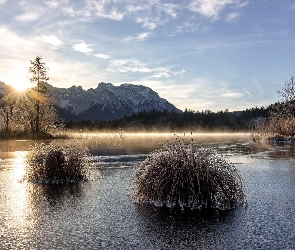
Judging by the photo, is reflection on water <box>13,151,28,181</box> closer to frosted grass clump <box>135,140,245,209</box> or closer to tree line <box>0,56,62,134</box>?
frosted grass clump <box>135,140,245,209</box>

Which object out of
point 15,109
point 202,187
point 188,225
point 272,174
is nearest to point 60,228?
point 188,225

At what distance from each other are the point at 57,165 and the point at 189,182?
10.1m

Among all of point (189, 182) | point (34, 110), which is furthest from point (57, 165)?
point (34, 110)

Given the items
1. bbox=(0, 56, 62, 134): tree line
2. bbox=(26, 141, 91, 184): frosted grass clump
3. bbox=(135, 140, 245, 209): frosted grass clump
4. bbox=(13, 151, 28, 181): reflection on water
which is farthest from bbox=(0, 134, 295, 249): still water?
bbox=(0, 56, 62, 134): tree line

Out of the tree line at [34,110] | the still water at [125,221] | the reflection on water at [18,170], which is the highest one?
the tree line at [34,110]

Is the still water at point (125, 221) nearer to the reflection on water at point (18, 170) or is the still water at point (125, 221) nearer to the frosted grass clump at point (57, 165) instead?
the frosted grass clump at point (57, 165)

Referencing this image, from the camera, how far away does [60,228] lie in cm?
1202

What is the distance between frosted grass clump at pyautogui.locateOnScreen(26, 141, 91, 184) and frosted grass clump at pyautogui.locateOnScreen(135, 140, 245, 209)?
731 cm

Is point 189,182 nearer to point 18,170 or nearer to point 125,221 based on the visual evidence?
point 125,221

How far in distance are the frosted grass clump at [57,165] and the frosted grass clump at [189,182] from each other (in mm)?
7310

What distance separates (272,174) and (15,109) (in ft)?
237

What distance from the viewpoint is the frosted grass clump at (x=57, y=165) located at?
21844 millimetres

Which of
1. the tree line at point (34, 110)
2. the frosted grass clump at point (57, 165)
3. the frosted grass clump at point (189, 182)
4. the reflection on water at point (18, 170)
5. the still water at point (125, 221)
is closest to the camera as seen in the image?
the still water at point (125, 221)

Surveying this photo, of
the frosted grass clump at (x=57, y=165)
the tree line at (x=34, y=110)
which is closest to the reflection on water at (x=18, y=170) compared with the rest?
the frosted grass clump at (x=57, y=165)
